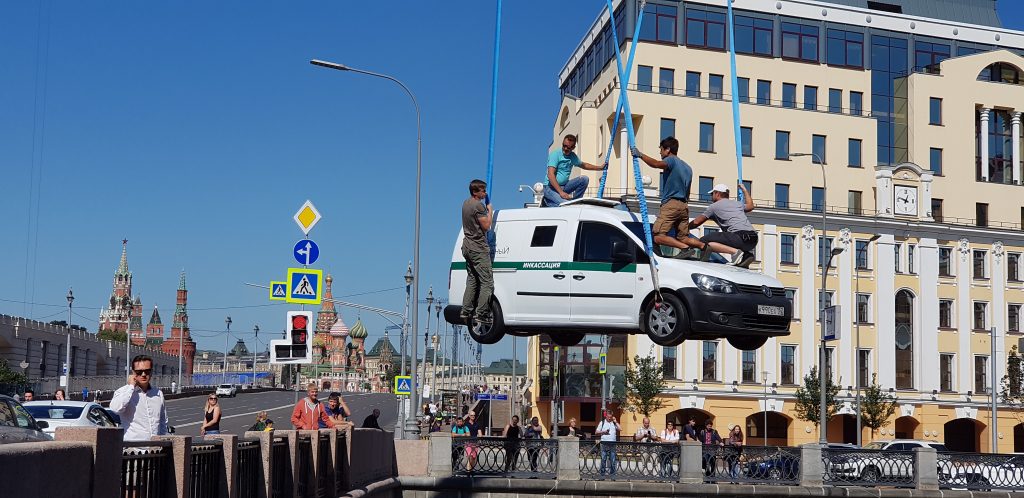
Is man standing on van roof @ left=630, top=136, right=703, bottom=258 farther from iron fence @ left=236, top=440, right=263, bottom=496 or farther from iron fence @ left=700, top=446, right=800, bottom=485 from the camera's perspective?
iron fence @ left=700, top=446, right=800, bottom=485

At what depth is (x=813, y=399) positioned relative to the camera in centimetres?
6944

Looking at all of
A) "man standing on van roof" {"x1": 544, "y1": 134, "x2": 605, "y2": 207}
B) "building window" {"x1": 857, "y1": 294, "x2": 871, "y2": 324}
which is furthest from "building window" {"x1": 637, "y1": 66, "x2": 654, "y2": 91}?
"man standing on van roof" {"x1": 544, "y1": 134, "x2": 605, "y2": 207}

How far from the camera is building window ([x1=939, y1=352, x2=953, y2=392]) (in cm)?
7494

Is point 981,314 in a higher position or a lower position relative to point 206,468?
higher

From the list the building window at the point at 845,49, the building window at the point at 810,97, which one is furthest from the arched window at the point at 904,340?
the building window at the point at 845,49

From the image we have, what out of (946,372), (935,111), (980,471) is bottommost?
(980,471)

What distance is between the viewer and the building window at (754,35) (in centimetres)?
7344

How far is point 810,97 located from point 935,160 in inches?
361

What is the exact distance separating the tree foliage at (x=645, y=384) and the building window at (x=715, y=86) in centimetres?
1559

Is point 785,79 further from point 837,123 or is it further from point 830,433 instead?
point 830,433

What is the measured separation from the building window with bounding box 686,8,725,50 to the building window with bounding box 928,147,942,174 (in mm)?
14935

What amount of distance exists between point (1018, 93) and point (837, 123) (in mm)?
12642

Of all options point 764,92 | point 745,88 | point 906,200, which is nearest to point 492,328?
point 745,88

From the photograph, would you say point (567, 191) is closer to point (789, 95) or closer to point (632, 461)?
point (632, 461)
